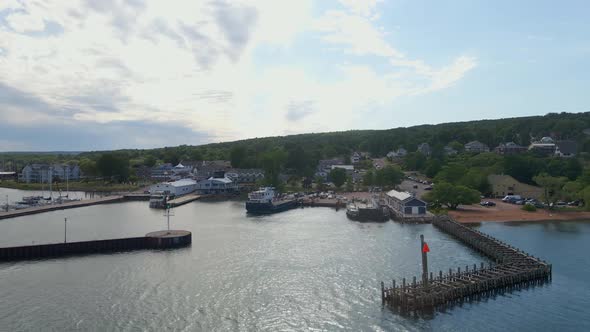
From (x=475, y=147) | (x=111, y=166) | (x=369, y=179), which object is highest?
(x=475, y=147)

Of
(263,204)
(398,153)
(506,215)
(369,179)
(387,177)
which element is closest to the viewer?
(506,215)

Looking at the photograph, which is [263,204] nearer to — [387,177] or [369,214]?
[369,214]

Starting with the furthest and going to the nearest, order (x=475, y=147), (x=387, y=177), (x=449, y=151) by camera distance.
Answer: (x=449, y=151) < (x=475, y=147) < (x=387, y=177)

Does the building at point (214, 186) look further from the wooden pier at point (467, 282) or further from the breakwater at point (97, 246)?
the wooden pier at point (467, 282)

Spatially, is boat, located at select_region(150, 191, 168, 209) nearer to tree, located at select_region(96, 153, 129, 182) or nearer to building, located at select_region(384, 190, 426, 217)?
tree, located at select_region(96, 153, 129, 182)

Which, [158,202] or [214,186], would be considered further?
[214,186]

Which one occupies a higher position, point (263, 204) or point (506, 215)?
point (263, 204)

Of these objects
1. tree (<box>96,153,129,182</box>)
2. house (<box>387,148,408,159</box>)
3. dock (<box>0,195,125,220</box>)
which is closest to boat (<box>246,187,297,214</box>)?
dock (<box>0,195,125,220</box>)

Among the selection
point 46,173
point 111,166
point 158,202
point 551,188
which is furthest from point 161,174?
point 551,188
